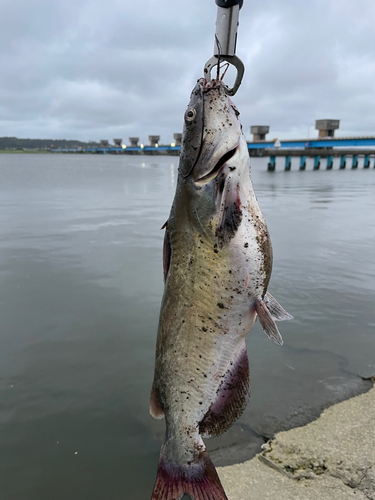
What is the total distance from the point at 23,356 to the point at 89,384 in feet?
4.75

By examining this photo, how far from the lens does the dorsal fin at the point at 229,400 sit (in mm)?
2979

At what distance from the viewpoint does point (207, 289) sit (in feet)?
9.42

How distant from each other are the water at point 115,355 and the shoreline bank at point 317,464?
323 millimetres

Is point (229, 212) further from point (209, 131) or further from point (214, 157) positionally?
point (209, 131)

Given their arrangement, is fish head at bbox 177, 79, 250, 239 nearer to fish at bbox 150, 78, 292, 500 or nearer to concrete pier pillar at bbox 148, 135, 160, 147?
fish at bbox 150, 78, 292, 500

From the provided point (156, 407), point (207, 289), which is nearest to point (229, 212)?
point (207, 289)

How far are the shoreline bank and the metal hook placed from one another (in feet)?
12.9

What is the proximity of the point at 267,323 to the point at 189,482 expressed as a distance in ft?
4.66

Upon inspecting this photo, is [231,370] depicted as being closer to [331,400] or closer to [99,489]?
[99,489]

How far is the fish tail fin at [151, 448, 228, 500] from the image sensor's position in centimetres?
272

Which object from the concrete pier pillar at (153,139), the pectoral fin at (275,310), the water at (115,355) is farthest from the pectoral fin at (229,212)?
the concrete pier pillar at (153,139)

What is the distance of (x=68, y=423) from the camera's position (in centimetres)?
479

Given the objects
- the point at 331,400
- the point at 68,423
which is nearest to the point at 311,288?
the point at 331,400

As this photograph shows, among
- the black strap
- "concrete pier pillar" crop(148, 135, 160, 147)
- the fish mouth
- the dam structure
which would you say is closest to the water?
the fish mouth
